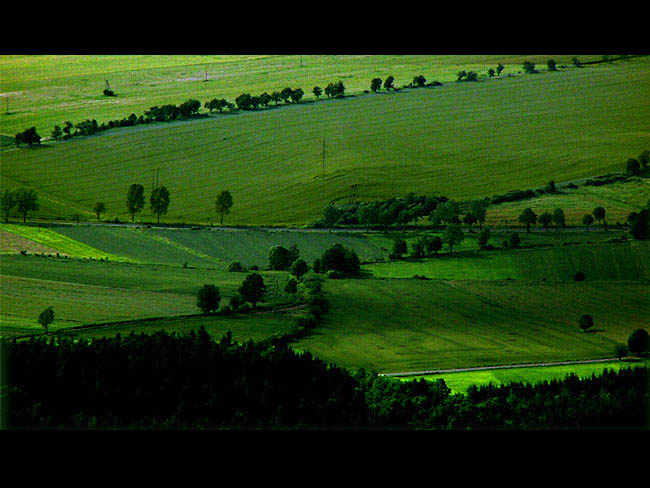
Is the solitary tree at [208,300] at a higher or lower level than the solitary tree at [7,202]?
lower

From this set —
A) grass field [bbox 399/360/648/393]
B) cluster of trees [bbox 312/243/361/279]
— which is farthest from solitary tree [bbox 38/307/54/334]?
cluster of trees [bbox 312/243/361/279]

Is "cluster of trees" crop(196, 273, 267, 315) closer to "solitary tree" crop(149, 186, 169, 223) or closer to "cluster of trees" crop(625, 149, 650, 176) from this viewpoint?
"solitary tree" crop(149, 186, 169, 223)

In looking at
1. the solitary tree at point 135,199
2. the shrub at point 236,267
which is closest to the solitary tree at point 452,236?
the shrub at point 236,267

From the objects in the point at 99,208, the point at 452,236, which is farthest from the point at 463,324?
the point at 99,208

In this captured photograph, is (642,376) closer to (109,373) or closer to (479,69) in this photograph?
(109,373)

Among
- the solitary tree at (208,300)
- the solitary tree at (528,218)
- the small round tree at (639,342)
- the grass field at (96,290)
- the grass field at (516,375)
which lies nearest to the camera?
the grass field at (96,290)

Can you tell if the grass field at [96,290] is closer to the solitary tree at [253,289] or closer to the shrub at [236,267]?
the solitary tree at [253,289]
